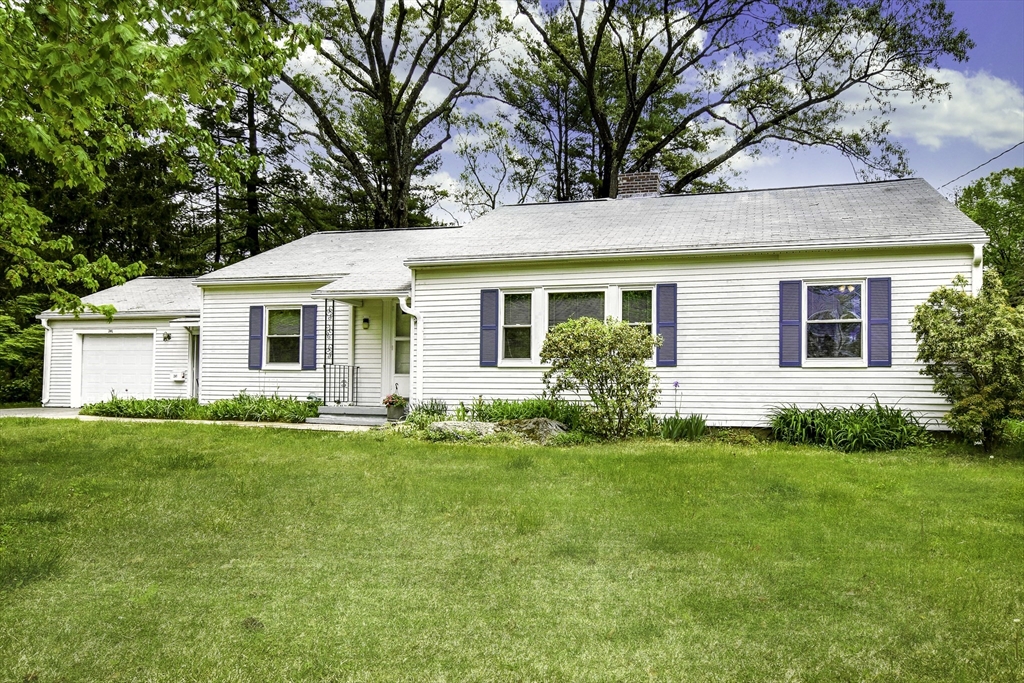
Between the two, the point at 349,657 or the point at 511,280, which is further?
the point at 511,280

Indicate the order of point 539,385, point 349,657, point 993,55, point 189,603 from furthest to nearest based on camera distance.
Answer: point 993,55
point 539,385
point 189,603
point 349,657

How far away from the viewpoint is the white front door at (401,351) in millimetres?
14633

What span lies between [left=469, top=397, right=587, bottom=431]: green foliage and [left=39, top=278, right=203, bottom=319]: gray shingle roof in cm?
816

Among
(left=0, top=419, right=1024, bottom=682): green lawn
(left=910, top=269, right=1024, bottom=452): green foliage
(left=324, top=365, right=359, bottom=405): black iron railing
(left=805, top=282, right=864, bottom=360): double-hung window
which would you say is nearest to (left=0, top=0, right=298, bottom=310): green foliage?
(left=0, top=419, right=1024, bottom=682): green lawn

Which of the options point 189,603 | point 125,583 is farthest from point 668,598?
point 125,583

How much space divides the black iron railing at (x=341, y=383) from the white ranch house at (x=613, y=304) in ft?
0.10

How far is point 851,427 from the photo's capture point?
10398 millimetres

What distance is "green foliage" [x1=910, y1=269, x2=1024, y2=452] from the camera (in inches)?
365

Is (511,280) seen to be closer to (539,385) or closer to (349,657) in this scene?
(539,385)

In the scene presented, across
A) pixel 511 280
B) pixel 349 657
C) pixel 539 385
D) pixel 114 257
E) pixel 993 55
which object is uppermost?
pixel 993 55

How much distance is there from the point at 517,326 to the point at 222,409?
623cm

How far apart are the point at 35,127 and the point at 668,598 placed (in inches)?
229

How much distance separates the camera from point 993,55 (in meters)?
21.1

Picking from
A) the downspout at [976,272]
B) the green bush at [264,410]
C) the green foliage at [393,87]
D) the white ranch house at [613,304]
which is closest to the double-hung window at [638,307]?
the white ranch house at [613,304]
